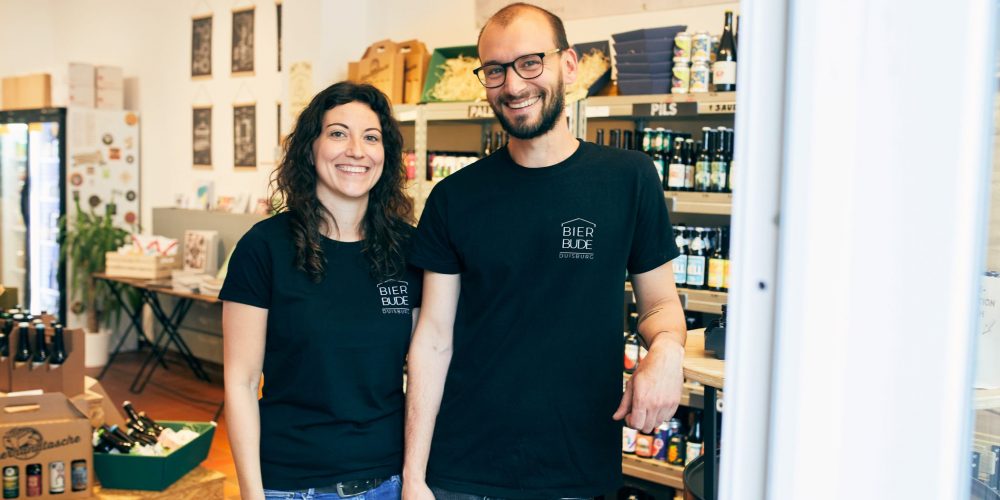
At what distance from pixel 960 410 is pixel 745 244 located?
0.51 feet

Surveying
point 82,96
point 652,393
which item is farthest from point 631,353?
point 82,96

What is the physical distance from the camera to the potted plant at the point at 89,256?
7.75 meters

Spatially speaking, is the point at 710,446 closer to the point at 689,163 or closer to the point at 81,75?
the point at 689,163

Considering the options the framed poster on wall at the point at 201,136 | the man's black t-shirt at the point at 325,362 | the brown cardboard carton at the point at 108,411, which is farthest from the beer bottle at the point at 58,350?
the framed poster on wall at the point at 201,136

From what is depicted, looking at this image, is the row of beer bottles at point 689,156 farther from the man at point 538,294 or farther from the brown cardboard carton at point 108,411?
the brown cardboard carton at point 108,411

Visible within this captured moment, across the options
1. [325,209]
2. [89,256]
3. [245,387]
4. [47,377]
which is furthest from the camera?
[89,256]

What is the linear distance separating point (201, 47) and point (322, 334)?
7.17m

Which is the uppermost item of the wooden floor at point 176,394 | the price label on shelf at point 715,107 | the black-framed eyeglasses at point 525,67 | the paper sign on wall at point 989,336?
the price label on shelf at point 715,107

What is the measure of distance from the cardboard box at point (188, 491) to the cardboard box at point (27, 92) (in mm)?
6420

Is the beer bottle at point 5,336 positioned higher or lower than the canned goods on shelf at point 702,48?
lower

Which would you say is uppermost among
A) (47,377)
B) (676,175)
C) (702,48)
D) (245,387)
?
(702,48)

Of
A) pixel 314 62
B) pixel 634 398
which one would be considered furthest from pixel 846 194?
pixel 314 62

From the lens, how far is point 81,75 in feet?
27.3

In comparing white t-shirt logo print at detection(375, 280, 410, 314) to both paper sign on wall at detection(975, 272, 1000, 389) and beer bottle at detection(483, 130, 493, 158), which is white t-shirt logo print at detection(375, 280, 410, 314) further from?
beer bottle at detection(483, 130, 493, 158)
